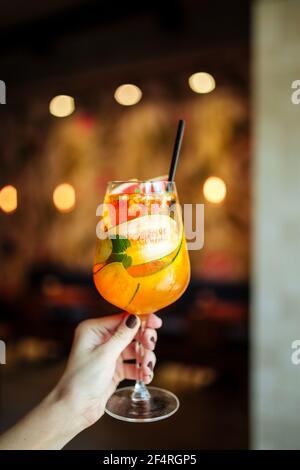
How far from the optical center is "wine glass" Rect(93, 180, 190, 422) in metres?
1.08

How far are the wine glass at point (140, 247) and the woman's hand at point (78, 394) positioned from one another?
0.25 ft

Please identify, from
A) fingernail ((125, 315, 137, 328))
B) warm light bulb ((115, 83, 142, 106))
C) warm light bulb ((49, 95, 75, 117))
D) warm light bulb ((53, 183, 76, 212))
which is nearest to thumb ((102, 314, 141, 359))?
fingernail ((125, 315, 137, 328))

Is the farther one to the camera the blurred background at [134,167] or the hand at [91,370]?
the blurred background at [134,167]

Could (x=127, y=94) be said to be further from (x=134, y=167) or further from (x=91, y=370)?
(x=134, y=167)

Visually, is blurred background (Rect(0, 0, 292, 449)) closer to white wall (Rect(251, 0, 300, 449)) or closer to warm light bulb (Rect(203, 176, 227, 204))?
white wall (Rect(251, 0, 300, 449))

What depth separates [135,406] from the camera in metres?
1.25

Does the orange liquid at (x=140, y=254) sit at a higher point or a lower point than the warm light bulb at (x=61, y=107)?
lower

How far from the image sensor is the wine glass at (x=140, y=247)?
1.08 metres

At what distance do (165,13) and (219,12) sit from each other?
1.69 ft

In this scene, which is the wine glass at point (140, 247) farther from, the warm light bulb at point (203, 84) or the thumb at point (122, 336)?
the warm light bulb at point (203, 84)

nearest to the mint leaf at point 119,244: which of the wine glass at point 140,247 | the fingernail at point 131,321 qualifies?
the wine glass at point 140,247

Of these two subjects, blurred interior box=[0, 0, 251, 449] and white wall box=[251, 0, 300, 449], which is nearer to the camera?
white wall box=[251, 0, 300, 449]

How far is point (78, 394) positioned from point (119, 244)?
0.37 meters

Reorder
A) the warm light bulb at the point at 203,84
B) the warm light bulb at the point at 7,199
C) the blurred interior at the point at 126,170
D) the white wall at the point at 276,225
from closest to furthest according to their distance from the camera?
the warm light bulb at the point at 7,199
the warm light bulb at the point at 203,84
the white wall at the point at 276,225
the blurred interior at the point at 126,170
